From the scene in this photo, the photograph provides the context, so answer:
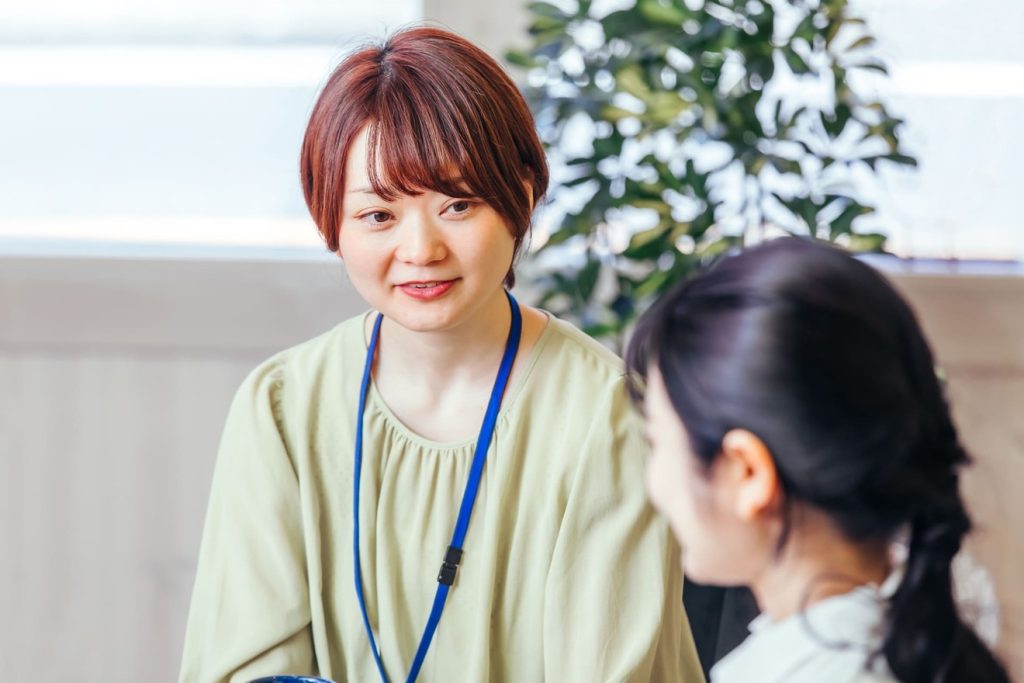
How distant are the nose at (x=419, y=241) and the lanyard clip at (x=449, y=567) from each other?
0.35 meters

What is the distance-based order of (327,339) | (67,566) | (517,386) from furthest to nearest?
(67,566), (327,339), (517,386)

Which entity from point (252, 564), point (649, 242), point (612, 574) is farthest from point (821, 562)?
point (649, 242)

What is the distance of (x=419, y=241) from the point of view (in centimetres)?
119

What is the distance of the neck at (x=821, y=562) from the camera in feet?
2.97

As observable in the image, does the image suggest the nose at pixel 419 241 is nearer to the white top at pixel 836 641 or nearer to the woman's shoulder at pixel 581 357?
the woman's shoulder at pixel 581 357

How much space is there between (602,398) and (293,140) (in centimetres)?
131

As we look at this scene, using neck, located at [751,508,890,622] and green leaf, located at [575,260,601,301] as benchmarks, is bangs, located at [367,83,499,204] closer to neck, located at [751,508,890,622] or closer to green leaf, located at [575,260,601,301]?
neck, located at [751,508,890,622]

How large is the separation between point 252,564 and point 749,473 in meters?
0.71

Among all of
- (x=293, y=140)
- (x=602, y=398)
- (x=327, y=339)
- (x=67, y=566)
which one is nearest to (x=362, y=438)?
(x=327, y=339)

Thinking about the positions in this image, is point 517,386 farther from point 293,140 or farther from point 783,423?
point 293,140

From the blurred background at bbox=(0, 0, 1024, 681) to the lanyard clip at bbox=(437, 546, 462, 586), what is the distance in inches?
44.3

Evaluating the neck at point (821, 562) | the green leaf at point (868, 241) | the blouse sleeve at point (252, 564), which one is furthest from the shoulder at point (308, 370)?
the green leaf at point (868, 241)

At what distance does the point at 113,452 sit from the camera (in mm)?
2459

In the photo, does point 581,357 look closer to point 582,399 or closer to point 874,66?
point 582,399
